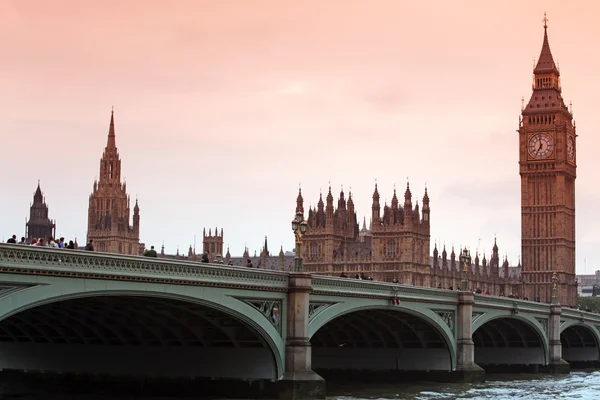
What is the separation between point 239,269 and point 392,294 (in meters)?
13.7

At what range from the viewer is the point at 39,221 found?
582ft

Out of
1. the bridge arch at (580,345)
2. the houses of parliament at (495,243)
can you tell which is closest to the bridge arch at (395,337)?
the bridge arch at (580,345)

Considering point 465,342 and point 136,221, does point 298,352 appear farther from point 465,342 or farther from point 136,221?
point 136,221

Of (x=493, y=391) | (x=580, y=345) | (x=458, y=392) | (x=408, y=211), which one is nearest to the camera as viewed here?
(x=458, y=392)

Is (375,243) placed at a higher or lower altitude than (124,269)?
higher

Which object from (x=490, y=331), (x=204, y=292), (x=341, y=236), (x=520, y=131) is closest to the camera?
(x=204, y=292)

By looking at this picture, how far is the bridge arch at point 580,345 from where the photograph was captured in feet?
307

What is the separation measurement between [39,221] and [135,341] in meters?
133

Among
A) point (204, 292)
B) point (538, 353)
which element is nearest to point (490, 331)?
point (538, 353)

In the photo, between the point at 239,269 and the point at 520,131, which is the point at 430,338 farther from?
the point at 520,131

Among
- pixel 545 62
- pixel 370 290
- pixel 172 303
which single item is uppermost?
pixel 545 62

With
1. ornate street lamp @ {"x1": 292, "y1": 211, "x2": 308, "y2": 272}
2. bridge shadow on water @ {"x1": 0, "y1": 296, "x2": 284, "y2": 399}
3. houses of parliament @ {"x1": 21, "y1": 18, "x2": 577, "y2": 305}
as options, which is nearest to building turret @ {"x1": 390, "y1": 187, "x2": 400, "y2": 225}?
houses of parliament @ {"x1": 21, "y1": 18, "x2": 577, "y2": 305}

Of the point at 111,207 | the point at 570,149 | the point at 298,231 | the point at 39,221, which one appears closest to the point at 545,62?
the point at 570,149

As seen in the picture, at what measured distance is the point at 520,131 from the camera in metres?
142
